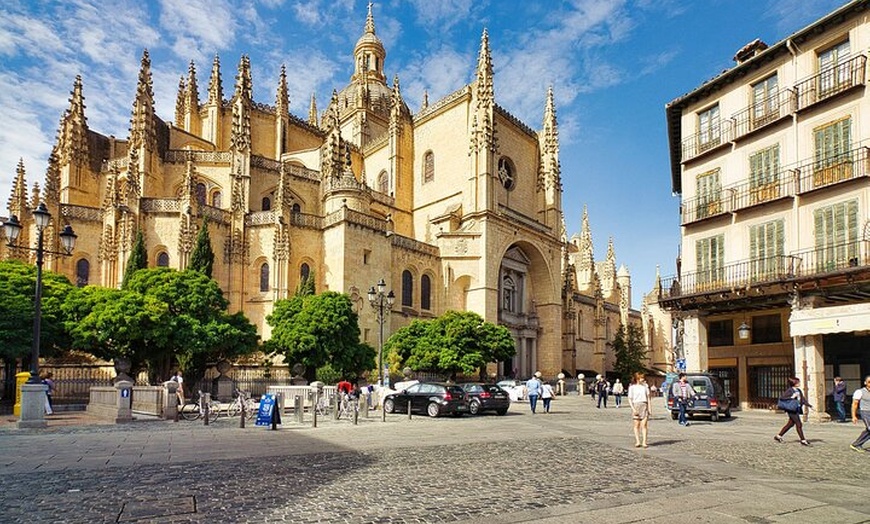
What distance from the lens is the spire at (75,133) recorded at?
36.3 metres

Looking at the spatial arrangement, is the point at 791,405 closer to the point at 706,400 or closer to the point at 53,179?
the point at 706,400

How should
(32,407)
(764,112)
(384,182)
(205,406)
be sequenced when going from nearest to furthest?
(32,407)
(205,406)
(764,112)
(384,182)

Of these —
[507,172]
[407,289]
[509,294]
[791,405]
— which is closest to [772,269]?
[791,405]

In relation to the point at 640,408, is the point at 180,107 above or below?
above

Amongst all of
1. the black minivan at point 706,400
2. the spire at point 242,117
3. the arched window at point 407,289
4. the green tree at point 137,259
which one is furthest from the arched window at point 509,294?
the black minivan at point 706,400

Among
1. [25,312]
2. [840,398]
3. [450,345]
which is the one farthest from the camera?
[450,345]

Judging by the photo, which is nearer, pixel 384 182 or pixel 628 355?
pixel 384 182

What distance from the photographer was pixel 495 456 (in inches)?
432

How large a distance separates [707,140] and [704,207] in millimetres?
3023

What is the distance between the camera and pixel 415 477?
8.76 metres

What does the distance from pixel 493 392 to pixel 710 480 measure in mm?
13351

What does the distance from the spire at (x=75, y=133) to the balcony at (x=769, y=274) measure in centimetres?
3469

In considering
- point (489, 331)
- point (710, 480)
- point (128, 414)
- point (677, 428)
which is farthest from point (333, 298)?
point (710, 480)

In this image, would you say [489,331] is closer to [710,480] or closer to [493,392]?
[493,392]
